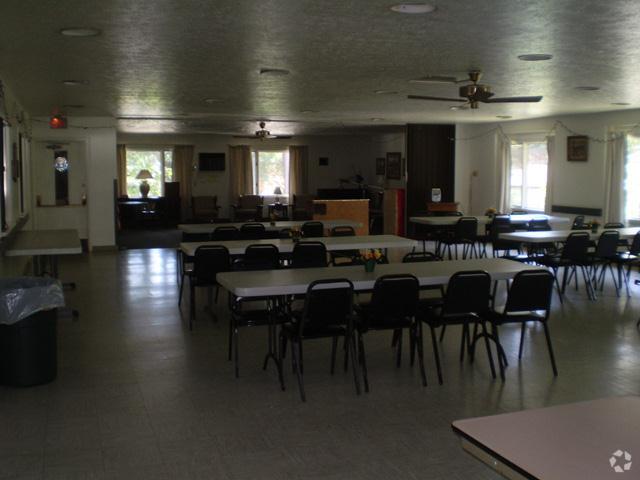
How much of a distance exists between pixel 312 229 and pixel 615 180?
5843mm

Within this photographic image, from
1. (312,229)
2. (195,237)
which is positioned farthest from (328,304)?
(195,237)

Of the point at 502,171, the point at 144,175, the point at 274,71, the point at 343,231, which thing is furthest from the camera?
the point at 144,175

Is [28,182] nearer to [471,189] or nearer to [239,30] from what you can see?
[239,30]

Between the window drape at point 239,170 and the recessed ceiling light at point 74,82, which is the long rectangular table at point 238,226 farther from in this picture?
the window drape at point 239,170

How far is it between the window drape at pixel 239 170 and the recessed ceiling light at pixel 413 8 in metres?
16.1

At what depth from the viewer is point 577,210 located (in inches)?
506

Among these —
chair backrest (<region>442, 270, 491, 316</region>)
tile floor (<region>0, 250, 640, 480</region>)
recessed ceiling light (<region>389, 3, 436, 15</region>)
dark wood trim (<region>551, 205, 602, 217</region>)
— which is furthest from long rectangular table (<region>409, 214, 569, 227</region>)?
recessed ceiling light (<region>389, 3, 436, 15</region>)

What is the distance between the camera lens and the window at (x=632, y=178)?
38.2ft

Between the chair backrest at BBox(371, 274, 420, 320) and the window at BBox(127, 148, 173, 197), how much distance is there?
15.6m

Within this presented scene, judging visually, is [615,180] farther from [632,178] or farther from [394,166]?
[394,166]

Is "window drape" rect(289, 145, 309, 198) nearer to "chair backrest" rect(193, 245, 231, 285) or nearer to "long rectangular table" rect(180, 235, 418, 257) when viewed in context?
"long rectangular table" rect(180, 235, 418, 257)

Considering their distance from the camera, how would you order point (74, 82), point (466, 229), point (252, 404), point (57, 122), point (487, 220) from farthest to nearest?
point (487, 220) < point (466, 229) < point (57, 122) < point (74, 82) < point (252, 404)

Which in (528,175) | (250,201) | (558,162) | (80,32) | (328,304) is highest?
(80,32)

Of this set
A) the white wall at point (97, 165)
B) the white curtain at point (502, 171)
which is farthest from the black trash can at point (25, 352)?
the white curtain at point (502, 171)
